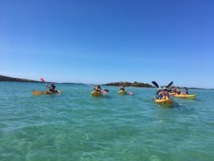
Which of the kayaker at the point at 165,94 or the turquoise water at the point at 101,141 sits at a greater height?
the kayaker at the point at 165,94

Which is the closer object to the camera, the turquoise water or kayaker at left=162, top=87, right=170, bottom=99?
the turquoise water

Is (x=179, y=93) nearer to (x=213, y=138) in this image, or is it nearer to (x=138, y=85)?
(x=213, y=138)

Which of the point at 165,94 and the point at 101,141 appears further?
the point at 165,94

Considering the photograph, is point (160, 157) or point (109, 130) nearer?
point (160, 157)

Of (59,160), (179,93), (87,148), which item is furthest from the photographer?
(179,93)

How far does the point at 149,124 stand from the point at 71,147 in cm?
745

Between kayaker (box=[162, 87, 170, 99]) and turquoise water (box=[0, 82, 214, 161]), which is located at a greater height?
kayaker (box=[162, 87, 170, 99])

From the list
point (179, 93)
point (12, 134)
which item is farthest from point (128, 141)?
point (179, 93)

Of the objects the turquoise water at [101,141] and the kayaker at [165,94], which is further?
the kayaker at [165,94]

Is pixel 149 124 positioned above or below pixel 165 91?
below

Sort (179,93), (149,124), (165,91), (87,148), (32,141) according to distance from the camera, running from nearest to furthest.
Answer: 1. (87,148)
2. (32,141)
3. (149,124)
4. (165,91)
5. (179,93)

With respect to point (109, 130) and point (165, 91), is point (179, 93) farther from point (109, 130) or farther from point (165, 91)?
point (109, 130)

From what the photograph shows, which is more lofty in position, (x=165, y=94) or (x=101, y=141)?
(x=165, y=94)

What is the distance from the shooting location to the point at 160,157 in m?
9.75
